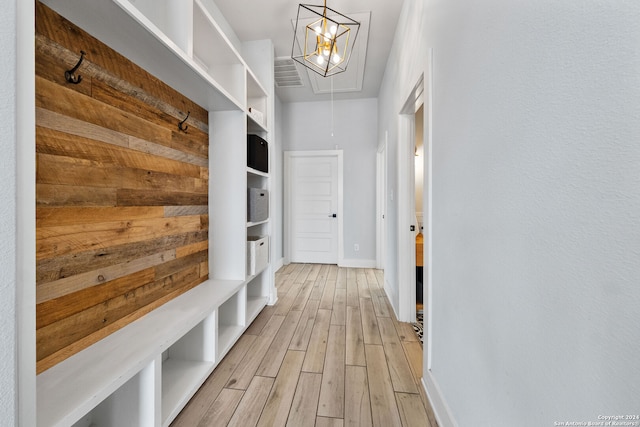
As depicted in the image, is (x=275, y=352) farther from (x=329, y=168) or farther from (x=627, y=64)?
(x=329, y=168)

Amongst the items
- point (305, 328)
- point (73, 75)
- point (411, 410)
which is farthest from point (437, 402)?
point (73, 75)

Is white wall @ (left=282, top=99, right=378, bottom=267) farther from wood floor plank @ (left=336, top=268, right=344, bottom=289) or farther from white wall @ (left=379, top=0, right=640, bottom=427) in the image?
white wall @ (left=379, top=0, right=640, bottom=427)

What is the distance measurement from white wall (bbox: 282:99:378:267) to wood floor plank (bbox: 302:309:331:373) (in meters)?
1.94

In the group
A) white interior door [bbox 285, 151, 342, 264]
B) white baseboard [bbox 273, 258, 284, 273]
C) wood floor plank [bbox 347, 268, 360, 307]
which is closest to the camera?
wood floor plank [bbox 347, 268, 360, 307]

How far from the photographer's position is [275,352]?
1.89m

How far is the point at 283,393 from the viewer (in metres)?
1.48

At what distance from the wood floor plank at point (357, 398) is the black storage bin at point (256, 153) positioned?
1.69 m

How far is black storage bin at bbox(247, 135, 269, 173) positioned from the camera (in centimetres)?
227

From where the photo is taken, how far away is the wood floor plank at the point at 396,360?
156cm

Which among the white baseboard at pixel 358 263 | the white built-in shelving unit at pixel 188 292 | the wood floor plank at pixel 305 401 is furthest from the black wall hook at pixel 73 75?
the white baseboard at pixel 358 263

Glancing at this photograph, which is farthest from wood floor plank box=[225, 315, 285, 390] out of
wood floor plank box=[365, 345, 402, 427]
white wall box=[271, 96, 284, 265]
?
white wall box=[271, 96, 284, 265]

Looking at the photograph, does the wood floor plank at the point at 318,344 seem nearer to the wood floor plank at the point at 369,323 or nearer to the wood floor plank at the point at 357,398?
the wood floor plank at the point at 357,398

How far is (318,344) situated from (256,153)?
160 cm

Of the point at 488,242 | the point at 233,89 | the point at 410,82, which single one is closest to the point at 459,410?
the point at 488,242
